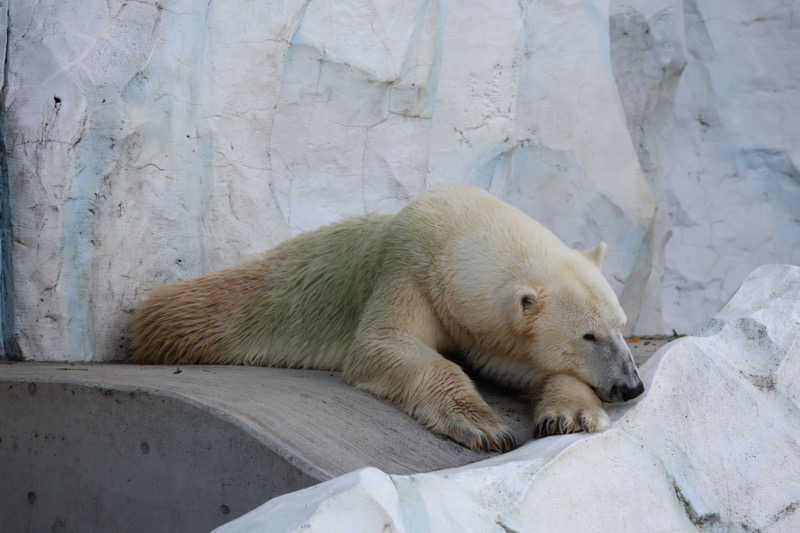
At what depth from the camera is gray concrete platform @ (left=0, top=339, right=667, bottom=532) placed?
2605 millimetres

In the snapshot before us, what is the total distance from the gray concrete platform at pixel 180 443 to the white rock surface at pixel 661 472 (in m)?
0.35

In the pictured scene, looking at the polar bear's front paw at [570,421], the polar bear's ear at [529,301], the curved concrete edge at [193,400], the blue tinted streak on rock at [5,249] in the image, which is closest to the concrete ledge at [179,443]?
the curved concrete edge at [193,400]

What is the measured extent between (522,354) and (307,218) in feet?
6.54

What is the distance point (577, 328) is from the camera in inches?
123

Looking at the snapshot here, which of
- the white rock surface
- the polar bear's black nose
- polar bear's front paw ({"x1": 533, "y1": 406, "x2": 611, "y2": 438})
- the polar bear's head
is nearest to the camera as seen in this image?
the white rock surface

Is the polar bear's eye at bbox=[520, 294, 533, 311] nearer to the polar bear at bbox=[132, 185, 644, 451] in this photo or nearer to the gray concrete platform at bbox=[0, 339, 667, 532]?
the polar bear at bbox=[132, 185, 644, 451]

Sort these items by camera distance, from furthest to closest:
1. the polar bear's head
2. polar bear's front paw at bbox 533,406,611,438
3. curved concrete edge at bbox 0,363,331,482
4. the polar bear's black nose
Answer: the polar bear's head, the polar bear's black nose, polar bear's front paw at bbox 533,406,611,438, curved concrete edge at bbox 0,363,331,482

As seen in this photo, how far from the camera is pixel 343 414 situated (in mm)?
2984

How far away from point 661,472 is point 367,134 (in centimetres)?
295

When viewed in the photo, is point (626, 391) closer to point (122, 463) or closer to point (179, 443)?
point (179, 443)

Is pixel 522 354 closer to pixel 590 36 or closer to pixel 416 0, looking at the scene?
pixel 416 0

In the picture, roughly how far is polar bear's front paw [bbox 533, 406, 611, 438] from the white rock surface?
0.05 m

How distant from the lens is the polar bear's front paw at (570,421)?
2.76m

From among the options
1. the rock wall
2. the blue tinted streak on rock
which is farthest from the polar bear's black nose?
the blue tinted streak on rock
